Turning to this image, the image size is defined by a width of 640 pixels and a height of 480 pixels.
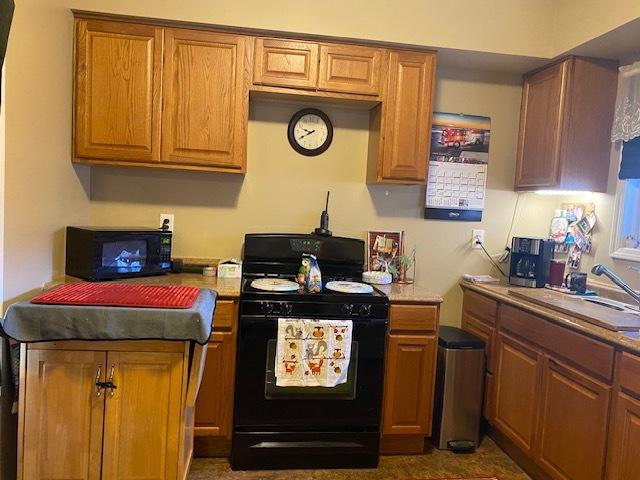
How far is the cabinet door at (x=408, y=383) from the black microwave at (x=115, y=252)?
133cm

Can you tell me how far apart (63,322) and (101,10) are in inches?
64.8

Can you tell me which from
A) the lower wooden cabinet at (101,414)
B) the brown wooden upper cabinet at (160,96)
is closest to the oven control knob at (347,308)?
the lower wooden cabinet at (101,414)

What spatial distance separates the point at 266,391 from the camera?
238 cm

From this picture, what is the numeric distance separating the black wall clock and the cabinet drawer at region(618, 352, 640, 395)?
1.90 metres

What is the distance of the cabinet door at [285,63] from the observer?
259 centimetres

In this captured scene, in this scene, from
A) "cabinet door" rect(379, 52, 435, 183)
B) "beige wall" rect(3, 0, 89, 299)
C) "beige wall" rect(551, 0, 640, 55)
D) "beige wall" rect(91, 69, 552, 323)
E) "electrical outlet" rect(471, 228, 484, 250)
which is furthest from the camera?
"electrical outlet" rect(471, 228, 484, 250)

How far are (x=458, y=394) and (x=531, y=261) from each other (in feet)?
2.93

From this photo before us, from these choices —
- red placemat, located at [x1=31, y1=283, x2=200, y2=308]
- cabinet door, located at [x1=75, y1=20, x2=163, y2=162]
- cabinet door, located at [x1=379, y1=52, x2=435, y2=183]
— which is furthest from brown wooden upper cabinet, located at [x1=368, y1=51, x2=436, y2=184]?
red placemat, located at [x1=31, y1=283, x2=200, y2=308]

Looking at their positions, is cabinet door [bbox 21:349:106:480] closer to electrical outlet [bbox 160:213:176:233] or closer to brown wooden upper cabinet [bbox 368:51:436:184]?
electrical outlet [bbox 160:213:176:233]

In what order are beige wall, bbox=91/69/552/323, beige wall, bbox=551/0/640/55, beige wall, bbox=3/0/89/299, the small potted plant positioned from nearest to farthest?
beige wall, bbox=3/0/89/299
beige wall, bbox=551/0/640/55
beige wall, bbox=91/69/552/323
the small potted plant

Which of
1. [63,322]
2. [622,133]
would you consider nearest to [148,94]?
[63,322]

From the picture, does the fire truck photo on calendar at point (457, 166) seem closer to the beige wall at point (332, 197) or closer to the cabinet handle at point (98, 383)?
the beige wall at point (332, 197)

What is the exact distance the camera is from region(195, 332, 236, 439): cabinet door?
7.82 feet

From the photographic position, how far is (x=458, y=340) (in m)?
2.71
